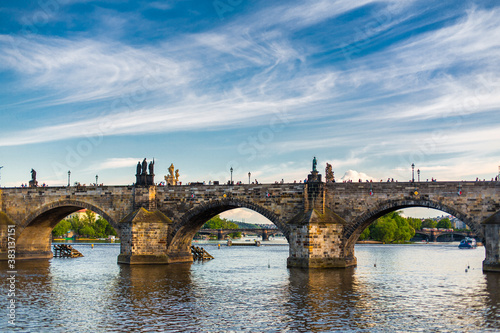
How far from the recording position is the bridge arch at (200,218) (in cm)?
5044

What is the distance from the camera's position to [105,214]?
56.1 metres

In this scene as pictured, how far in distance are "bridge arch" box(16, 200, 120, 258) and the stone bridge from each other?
140 millimetres

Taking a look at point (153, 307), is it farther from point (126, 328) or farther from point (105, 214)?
point (105, 214)

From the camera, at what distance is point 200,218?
55469 mm

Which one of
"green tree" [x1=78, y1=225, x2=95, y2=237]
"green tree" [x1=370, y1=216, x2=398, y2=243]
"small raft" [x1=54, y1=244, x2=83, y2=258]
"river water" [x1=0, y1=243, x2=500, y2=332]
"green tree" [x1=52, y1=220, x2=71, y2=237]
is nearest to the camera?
"river water" [x1=0, y1=243, x2=500, y2=332]

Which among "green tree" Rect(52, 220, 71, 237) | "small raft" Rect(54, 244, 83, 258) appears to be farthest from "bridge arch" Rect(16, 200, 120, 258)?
"green tree" Rect(52, 220, 71, 237)

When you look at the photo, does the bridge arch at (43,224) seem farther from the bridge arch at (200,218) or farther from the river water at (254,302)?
the river water at (254,302)

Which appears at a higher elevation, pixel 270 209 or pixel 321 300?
pixel 270 209

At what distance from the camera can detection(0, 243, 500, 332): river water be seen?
76.3 ft

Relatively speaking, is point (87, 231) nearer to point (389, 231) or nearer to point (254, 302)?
point (389, 231)

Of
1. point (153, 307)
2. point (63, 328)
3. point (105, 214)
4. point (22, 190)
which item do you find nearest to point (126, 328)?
point (63, 328)

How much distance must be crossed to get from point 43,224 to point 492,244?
156ft

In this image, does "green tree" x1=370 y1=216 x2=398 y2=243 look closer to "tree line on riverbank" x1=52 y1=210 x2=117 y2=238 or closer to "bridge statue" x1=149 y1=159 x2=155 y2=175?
"tree line on riverbank" x1=52 y1=210 x2=117 y2=238

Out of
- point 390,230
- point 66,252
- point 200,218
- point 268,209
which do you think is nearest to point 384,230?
point 390,230
